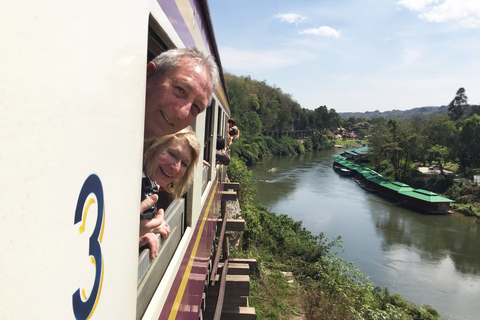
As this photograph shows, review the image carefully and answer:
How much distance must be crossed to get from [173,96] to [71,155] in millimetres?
686

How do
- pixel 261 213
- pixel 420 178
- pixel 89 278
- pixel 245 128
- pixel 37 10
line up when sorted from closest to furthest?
pixel 37 10
pixel 89 278
pixel 261 213
pixel 420 178
pixel 245 128

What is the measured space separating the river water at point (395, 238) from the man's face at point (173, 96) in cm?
1295

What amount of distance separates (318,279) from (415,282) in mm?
4969

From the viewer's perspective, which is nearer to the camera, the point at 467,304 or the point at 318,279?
the point at 318,279

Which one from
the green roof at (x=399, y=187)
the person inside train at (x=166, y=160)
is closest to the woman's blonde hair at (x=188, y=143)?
the person inside train at (x=166, y=160)

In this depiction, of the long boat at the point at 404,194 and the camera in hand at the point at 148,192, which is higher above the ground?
the camera in hand at the point at 148,192

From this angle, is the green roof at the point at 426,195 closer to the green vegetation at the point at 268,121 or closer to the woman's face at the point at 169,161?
the green vegetation at the point at 268,121

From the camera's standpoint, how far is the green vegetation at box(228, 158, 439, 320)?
8523mm

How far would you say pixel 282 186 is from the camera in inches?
1053

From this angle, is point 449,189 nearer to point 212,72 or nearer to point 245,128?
point 245,128

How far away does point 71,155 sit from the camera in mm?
657

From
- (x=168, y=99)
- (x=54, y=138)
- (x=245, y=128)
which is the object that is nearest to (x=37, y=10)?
(x=54, y=138)

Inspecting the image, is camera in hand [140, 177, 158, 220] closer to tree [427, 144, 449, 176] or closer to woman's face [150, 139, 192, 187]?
woman's face [150, 139, 192, 187]

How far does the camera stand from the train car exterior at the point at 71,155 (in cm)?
49
